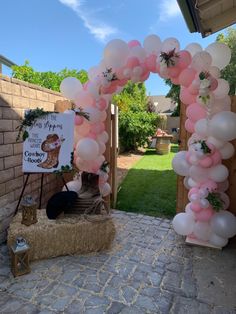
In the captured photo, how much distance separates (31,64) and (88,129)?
7.72 m

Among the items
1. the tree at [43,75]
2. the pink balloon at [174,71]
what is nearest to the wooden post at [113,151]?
the pink balloon at [174,71]

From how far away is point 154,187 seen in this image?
5570 millimetres

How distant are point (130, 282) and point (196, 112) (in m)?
2.00

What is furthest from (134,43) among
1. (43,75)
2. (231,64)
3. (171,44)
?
(231,64)

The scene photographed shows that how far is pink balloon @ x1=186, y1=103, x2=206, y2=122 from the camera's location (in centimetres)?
288

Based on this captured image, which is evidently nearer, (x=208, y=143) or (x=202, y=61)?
(x=202, y=61)

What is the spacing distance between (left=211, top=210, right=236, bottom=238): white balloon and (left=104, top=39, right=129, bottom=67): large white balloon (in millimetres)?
2178

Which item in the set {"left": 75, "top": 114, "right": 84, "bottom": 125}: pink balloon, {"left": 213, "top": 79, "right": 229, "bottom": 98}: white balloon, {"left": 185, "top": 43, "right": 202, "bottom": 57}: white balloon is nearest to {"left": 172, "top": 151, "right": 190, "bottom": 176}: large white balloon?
{"left": 213, "top": 79, "right": 229, "bottom": 98}: white balloon

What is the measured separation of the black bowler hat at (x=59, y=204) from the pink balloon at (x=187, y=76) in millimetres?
1894

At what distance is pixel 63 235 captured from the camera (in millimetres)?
2770

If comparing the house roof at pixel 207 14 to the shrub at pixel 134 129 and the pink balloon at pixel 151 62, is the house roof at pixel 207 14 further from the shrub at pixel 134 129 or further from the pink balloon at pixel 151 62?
the shrub at pixel 134 129

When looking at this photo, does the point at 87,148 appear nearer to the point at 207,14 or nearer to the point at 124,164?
the point at 207,14

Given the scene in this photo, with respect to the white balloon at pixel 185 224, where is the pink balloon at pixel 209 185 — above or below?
above

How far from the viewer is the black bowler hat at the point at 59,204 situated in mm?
2877
